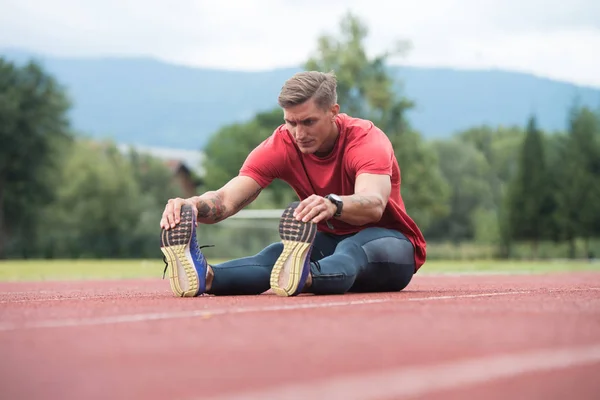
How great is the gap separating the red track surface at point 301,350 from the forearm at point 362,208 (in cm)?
82

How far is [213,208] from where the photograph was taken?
20.3 feet

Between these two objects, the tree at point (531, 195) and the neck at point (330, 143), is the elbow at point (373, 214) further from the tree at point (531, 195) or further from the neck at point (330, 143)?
the tree at point (531, 195)

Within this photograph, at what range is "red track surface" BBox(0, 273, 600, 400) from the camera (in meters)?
2.52

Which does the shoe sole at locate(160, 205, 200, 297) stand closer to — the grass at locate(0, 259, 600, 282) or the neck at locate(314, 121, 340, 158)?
the neck at locate(314, 121, 340, 158)

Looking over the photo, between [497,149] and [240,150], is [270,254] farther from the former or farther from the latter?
[497,149]

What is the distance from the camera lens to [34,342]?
350 cm

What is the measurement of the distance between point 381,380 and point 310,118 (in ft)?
11.7

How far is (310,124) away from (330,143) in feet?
0.88

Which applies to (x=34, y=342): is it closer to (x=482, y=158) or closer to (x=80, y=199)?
(x=80, y=199)

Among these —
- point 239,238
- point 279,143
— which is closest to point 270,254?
point 279,143

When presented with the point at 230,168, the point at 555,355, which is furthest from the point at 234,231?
the point at 555,355

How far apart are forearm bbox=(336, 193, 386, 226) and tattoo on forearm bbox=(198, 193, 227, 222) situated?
817 mm

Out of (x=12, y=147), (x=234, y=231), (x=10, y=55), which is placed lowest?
(x=234, y=231)

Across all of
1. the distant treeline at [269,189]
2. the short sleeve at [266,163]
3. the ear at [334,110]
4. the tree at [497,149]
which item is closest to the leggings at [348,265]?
the short sleeve at [266,163]
